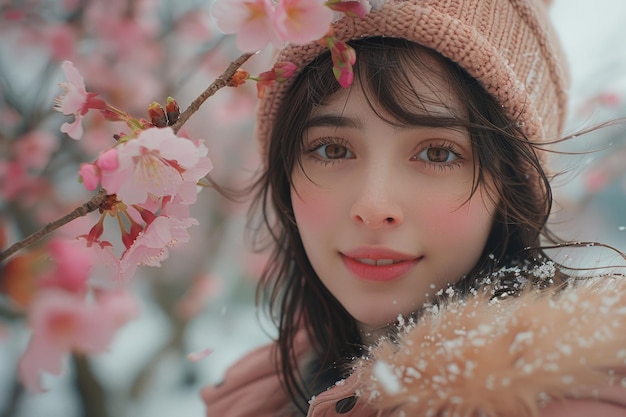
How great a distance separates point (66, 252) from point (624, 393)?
676 mm

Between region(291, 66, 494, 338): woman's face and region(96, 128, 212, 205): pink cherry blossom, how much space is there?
290mm

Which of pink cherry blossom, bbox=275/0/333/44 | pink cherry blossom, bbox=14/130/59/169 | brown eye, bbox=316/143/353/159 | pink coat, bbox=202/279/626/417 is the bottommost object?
pink coat, bbox=202/279/626/417

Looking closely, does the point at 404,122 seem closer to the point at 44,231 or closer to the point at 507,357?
the point at 507,357

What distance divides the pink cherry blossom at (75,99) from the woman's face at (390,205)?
0.35 m

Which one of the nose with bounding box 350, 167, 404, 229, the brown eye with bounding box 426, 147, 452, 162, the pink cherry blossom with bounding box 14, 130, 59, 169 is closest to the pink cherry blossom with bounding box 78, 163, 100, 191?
the nose with bounding box 350, 167, 404, 229

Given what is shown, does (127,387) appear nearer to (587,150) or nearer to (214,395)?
(214,395)

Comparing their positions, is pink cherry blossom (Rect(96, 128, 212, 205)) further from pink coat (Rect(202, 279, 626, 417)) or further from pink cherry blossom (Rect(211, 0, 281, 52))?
pink coat (Rect(202, 279, 626, 417))

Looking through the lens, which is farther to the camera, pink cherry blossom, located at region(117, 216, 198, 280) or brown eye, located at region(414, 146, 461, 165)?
brown eye, located at region(414, 146, 461, 165)

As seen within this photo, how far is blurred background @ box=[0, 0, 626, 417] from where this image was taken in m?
1.60

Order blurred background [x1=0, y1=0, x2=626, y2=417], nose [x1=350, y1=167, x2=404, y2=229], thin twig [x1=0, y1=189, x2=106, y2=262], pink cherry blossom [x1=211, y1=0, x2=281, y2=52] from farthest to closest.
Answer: blurred background [x1=0, y1=0, x2=626, y2=417]
nose [x1=350, y1=167, x2=404, y2=229]
pink cherry blossom [x1=211, y1=0, x2=281, y2=52]
thin twig [x1=0, y1=189, x2=106, y2=262]

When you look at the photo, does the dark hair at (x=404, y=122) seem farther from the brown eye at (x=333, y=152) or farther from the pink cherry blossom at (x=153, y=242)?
the pink cherry blossom at (x=153, y=242)

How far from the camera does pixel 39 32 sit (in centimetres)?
180

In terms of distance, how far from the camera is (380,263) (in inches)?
37.5

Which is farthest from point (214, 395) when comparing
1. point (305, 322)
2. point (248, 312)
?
point (248, 312)
